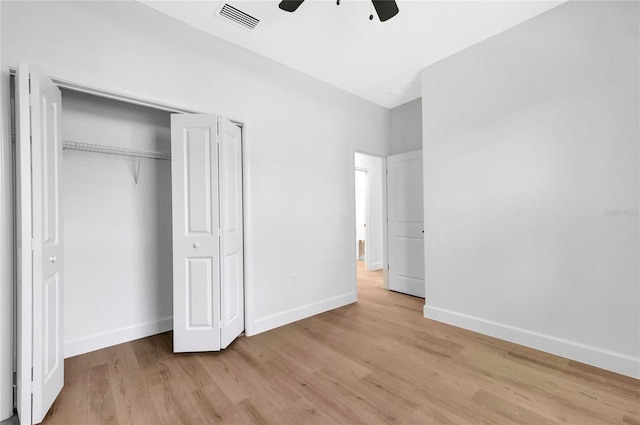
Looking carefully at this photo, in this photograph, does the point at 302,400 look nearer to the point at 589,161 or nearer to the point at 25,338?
the point at 25,338

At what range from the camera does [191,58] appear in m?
2.57

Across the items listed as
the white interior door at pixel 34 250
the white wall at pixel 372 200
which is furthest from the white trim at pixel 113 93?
the white wall at pixel 372 200

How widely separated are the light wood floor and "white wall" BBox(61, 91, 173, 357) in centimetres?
27

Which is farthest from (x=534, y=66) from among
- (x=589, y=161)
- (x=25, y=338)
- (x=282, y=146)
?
(x=25, y=338)

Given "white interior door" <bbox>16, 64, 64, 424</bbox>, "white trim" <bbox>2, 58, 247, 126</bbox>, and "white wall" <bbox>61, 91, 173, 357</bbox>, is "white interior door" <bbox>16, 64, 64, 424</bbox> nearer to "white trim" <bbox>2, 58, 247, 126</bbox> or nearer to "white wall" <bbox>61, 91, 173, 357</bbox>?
"white trim" <bbox>2, 58, 247, 126</bbox>

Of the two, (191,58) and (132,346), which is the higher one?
(191,58)

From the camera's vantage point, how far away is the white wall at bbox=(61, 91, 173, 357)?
2473 millimetres

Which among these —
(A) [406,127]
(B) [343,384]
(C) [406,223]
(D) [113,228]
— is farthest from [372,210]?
(D) [113,228]

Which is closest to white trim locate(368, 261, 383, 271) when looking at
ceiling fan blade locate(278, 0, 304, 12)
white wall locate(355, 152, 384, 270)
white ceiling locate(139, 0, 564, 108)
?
white wall locate(355, 152, 384, 270)

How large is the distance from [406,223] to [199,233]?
3.03 meters

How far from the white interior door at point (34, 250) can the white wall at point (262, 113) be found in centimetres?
48

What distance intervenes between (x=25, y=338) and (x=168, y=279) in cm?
139

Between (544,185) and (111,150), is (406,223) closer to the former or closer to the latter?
(544,185)

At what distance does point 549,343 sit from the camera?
8.04ft
